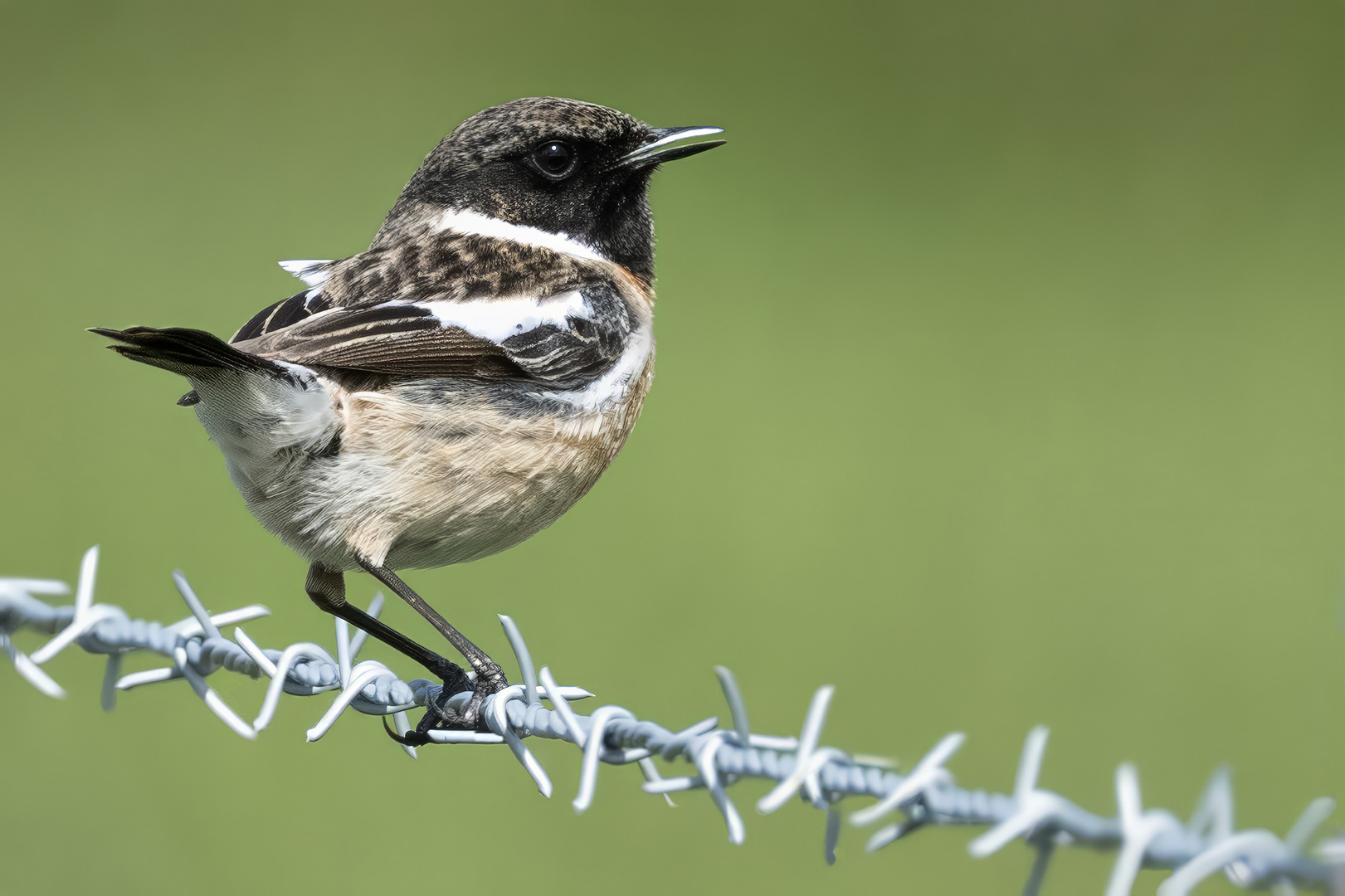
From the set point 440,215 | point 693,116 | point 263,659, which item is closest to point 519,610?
point 440,215

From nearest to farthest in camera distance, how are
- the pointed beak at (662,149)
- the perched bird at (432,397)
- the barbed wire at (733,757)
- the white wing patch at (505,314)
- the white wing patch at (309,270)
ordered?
the barbed wire at (733,757) → the perched bird at (432,397) → the white wing patch at (505,314) → the white wing patch at (309,270) → the pointed beak at (662,149)

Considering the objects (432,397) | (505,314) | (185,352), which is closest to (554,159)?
(505,314)

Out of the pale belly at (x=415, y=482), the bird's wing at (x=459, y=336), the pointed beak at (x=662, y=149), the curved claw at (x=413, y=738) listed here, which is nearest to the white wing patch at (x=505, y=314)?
the bird's wing at (x=459, y=336)

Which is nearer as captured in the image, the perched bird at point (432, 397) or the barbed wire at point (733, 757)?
the barbed wire at point (733, 757)

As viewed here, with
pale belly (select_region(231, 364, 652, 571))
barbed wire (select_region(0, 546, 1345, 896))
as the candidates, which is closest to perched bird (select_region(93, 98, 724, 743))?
pale belly (select_region(231, 364, 652, 571))

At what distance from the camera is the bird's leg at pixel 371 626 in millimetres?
2150

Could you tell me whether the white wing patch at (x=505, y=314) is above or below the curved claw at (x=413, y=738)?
above

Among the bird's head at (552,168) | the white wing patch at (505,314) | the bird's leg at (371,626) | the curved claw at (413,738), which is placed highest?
the bird's head at (552,168)

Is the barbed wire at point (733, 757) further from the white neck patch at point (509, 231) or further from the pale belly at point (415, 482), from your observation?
the white neck patch at point (509, 231)

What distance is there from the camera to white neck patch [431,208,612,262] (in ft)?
7.91

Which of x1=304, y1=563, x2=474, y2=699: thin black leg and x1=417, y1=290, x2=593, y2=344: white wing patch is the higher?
x1=417, y1=290, x2=593, y2=344: white wing patch

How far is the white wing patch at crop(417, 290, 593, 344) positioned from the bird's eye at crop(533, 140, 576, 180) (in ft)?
1.18

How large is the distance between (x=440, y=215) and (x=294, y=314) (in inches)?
17.3

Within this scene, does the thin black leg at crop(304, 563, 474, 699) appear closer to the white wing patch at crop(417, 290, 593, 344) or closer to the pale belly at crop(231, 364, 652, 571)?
the pale belly at crop(231, 364, 652, 571)
